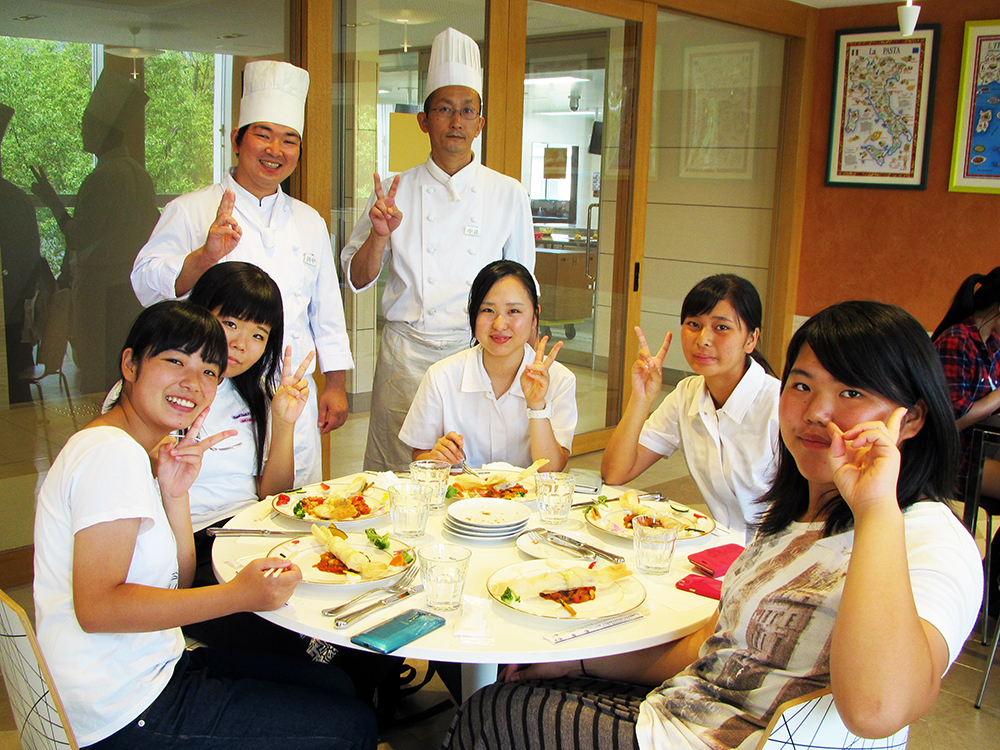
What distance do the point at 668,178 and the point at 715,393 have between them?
2826mm

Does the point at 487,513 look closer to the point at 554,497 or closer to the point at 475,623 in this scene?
the point at 554,497

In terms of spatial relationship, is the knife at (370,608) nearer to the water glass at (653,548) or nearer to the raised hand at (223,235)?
the water glass at (653,548)

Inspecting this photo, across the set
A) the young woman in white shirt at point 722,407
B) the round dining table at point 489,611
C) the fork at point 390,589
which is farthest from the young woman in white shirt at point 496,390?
the fork at point 390,589

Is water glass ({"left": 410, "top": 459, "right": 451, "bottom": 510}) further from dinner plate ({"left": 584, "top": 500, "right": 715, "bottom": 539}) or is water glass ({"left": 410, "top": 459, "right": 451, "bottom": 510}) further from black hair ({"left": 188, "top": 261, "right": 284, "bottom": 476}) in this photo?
black hair ({"left": 188, "top": 261, "right": 284, "bottom": 476})

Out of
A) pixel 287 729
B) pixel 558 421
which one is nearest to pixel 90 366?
pixel 558 421

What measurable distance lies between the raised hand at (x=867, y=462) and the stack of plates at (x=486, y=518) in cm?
78

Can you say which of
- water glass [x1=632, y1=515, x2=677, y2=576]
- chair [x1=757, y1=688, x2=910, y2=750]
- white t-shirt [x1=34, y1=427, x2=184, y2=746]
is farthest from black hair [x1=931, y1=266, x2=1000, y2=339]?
white t-shirt [x1=34, y1=427, x2=184, y2=746]

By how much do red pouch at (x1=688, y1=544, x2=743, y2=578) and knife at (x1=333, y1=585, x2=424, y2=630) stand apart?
20.2 inches

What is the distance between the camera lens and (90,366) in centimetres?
292

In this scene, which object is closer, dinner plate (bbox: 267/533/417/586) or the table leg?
dinner plate (bbox: 267/533/417/586)

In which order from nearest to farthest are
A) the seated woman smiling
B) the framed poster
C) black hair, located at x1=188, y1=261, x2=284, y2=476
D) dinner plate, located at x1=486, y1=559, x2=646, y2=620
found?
the seated woman smiling < dinner plate, located at x1=486, y1=559, x2=646, y2=620 < black hair, located at x1=188, y1=261, x2=284, y2=476 < the framed poster

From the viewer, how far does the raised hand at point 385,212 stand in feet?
9.04

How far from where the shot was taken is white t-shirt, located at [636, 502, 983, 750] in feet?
3.43

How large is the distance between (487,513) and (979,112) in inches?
173
